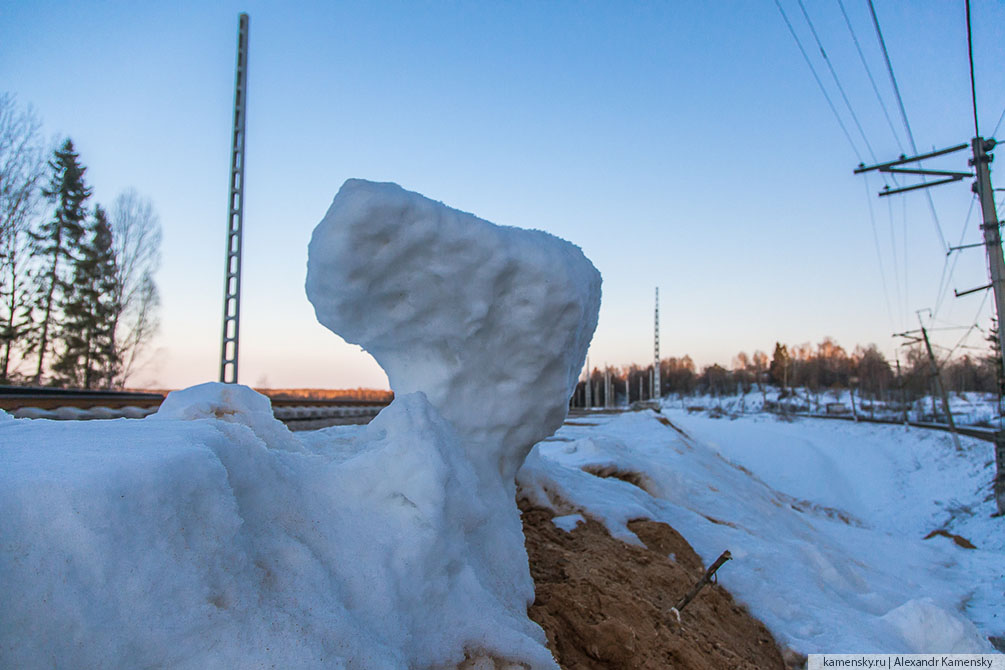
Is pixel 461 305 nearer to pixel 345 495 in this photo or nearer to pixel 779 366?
pixel 345 495

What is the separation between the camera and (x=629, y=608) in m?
3.69

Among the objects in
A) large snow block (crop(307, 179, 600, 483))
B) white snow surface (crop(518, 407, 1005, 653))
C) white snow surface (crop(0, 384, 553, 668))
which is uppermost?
large snow block (crop(307, 179, 600, 483))

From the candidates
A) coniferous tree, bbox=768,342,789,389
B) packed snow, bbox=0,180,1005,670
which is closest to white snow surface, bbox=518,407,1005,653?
packed snow, bbox=0,180,1005,670

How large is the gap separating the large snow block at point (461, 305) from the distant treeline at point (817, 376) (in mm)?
56500

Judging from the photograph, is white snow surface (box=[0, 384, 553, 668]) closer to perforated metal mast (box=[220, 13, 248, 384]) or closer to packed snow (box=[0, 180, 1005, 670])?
packed snow (box=[0, 180, 1005, 670])

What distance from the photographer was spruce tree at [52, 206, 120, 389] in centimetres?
2405

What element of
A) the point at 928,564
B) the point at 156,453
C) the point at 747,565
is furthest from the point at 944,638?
the point at 156,453

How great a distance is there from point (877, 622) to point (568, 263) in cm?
435

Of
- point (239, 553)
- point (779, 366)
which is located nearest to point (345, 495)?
point (239, 553)

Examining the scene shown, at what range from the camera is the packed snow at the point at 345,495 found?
153 centimetres

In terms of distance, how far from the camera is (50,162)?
1916 cm

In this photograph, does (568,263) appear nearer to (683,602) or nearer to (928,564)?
(683,602)

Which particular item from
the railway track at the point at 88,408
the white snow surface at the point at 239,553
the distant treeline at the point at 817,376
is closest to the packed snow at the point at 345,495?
the white snow surface at the point at 239,553

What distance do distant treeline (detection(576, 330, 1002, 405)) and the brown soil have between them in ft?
182
